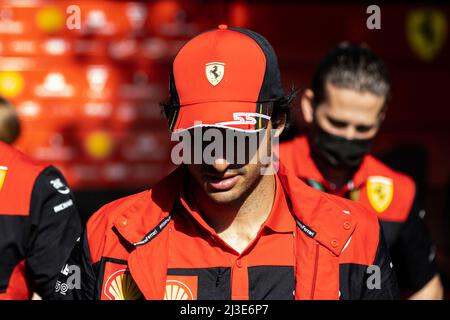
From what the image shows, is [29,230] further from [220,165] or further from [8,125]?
[220,165]

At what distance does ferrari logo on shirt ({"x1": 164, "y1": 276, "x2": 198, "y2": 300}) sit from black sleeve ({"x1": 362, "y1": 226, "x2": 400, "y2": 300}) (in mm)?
540

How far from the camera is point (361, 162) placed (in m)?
4.36

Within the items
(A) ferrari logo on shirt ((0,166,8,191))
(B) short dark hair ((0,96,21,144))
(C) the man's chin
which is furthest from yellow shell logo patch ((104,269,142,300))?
(B) short dark hair ((0,96,21,144))

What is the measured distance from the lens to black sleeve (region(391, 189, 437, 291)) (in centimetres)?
418

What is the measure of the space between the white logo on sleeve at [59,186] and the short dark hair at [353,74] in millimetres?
1518

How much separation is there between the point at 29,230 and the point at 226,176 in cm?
97

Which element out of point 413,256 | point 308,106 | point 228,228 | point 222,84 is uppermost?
point 222,84

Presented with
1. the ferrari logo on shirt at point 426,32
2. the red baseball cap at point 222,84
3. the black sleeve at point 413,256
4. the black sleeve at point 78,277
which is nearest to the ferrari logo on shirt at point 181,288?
the black sleeve at point 78,277

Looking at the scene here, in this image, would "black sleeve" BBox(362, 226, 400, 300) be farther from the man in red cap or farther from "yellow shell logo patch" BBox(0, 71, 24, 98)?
"yellow shell logo patch" BBox(0, 71, 24, 98)

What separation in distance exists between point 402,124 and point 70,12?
268cm

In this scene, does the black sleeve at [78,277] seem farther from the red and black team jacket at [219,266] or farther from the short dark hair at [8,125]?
the short dark hair at [8,125]

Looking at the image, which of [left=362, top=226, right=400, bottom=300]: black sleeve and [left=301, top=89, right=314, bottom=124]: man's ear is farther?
[left=301, top=89, right=314, bottom=124]: man's ear

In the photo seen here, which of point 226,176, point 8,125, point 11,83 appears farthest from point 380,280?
point 11,83

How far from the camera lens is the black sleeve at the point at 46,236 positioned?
3.37 metres
